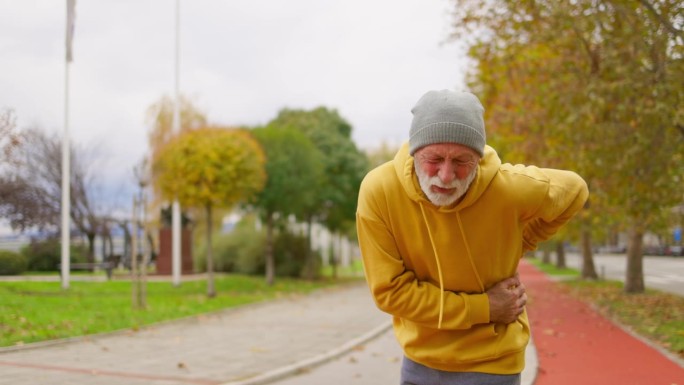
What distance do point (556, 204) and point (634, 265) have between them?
2019 centimetres

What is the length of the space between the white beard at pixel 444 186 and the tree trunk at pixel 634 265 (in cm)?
1994

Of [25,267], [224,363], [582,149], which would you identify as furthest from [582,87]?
[25,267]

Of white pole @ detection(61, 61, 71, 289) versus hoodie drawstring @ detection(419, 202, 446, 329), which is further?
white pole @ detection(61, 61, 71, 289)

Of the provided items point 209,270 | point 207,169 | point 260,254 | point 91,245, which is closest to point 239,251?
point 260,254

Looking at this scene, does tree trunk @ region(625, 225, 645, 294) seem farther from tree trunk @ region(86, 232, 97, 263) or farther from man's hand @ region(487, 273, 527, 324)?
tree trunk @ region(86, 232, 97, 263)

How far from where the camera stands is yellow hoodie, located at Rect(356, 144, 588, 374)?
8.55 feet

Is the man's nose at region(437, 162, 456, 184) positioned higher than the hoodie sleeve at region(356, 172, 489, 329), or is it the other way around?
the man's nose at region(437, 162, 456, 184)

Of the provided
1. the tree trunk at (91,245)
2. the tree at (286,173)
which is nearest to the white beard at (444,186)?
the tree at (286,173)

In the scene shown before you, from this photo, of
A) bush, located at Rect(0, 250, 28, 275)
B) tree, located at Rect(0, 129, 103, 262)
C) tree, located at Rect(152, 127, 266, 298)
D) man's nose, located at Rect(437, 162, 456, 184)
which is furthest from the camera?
tree, located at Rect(0, 129, 103, 262)

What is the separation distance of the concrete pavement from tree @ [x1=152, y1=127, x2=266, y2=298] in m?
6.19

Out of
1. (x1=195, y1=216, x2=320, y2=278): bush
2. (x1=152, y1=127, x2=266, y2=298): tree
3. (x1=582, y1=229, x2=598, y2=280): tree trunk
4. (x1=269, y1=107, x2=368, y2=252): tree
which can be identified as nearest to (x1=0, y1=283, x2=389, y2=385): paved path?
(x1=152, y1=127, x2=266, y2=298): tree

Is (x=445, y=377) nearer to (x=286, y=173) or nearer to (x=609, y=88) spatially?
(x=609, y=88)

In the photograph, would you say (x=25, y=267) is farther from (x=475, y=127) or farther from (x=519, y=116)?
(x=475, y=127)

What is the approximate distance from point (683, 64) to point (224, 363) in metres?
8.68
